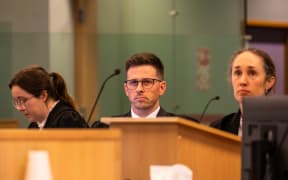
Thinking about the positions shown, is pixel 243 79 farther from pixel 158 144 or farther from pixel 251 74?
pixel 158 144

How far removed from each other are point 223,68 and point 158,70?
2408 mm

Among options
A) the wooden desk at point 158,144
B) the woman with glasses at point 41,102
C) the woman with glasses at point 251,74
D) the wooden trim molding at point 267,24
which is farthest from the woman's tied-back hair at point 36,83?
the wooden trim molding at point 267,24

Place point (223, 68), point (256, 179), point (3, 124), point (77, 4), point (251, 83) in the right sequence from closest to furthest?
point (256, 179), point (251, 83), point (3, 124), point (223, 68), point (77, 4)

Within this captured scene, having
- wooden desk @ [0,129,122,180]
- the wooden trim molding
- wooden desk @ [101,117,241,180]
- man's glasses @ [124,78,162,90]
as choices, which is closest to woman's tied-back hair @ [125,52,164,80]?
man's glasses @ [124,78,162,90]

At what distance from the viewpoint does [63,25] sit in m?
5.93

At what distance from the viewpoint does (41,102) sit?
3514mm

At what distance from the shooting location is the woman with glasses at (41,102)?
3442 mm

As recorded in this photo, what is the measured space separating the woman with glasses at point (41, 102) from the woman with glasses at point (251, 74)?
0.78 metres

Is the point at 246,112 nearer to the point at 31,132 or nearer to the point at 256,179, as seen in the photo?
the point at 256,179

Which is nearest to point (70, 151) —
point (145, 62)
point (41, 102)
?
point (145, 62)

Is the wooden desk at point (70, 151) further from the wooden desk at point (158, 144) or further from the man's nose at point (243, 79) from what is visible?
the man's nose at point (243, 79)

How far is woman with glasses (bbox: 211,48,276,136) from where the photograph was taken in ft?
10.1

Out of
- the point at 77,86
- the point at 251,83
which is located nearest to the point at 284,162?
the point at 251,83

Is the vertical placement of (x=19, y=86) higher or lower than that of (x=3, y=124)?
higher
